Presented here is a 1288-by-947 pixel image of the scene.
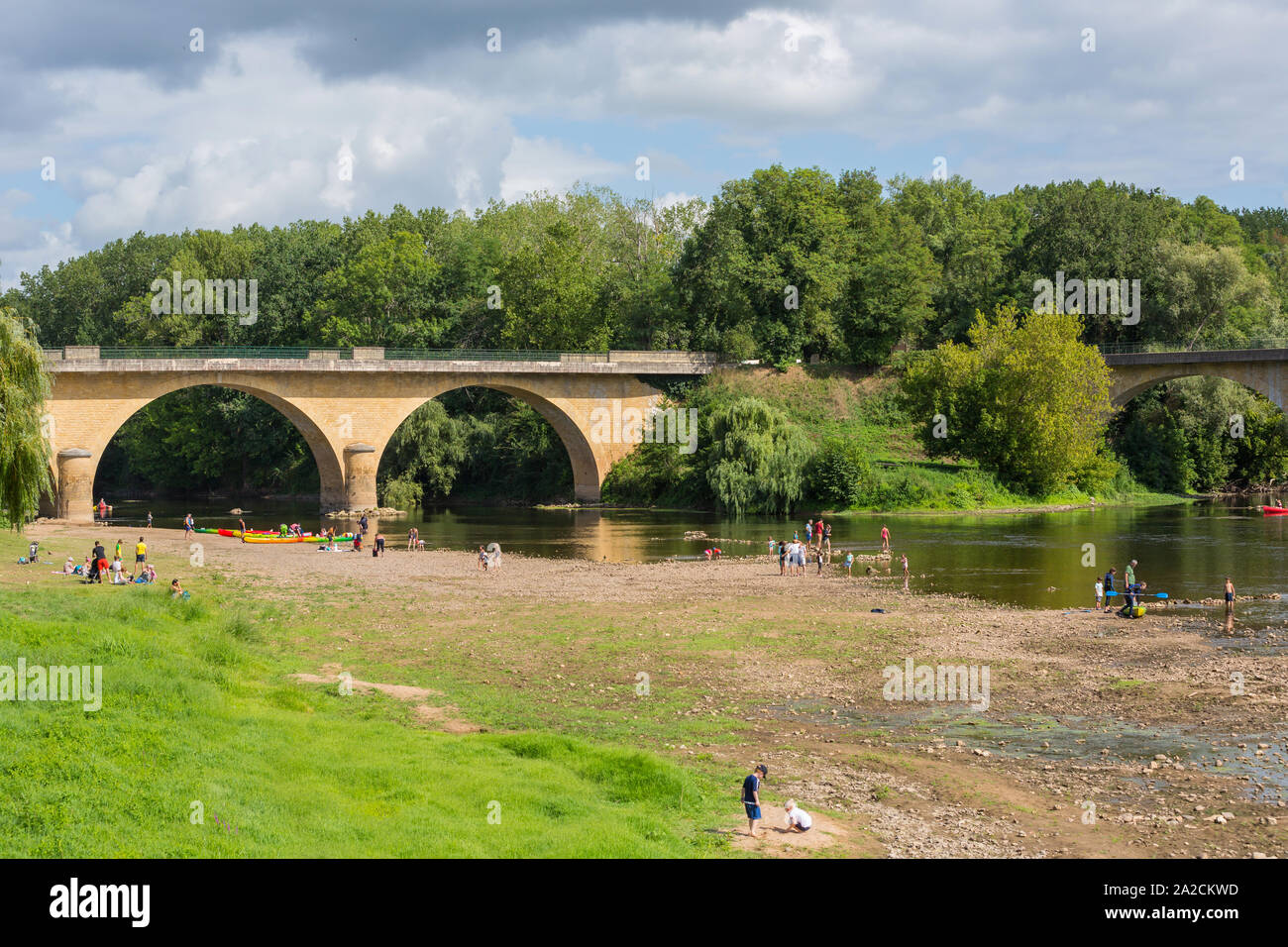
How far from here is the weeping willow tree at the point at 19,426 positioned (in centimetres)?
2998

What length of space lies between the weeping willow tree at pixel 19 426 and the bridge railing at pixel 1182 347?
63419 mm

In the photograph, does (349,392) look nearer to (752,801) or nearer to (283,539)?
(283,539)

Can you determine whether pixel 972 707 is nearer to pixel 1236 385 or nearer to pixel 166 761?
pixel 166 761

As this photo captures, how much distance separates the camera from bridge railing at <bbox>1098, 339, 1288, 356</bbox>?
72812 mm

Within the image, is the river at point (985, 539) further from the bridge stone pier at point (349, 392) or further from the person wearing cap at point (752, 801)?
the person wearing cap at point (752, 801)

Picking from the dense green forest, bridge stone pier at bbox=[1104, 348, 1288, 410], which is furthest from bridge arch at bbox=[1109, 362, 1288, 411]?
the dense green forest

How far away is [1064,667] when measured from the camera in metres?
24.9

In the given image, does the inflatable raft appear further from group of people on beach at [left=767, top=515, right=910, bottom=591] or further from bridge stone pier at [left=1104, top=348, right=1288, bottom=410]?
bridge stone pier at [left=1104, top=348, right=1288, bottom=410]

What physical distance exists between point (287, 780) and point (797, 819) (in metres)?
6.46

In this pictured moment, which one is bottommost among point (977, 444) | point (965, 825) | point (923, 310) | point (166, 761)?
point (965, 825)

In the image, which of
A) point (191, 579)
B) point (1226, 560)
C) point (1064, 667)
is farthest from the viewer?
point (1226, 560)
